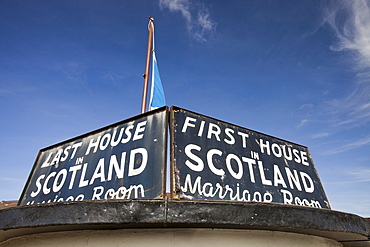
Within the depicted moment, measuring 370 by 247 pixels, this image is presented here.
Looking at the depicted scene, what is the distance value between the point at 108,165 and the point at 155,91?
4904mm

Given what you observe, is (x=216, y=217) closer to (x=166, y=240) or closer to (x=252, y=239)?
(x=166, y=240)

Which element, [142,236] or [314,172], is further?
[314,172]

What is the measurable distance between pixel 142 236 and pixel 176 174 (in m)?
0.61

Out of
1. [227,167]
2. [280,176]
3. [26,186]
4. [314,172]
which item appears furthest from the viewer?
[314,172]

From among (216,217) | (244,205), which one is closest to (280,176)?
(244,205)

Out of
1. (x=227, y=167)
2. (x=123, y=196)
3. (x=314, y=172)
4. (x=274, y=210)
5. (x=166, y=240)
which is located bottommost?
(x=166, y=240)

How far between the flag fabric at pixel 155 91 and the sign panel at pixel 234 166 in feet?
13.3

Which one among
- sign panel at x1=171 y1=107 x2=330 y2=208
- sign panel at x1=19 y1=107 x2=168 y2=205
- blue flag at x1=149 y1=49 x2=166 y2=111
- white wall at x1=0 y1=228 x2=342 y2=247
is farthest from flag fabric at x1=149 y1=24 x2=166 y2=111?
white wall at x1=0 y1=228 x2=342 y2=247

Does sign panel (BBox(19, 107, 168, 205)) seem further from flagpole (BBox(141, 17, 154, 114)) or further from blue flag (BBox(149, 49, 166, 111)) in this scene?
blue flag (BBox(149, 49, 166, 111))

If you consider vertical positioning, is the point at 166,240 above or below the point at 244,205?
below

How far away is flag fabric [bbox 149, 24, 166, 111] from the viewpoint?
280 inches

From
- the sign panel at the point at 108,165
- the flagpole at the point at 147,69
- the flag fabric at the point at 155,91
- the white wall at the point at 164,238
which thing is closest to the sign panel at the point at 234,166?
the sign panel at the point at 108,165

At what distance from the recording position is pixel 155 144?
2527 mm

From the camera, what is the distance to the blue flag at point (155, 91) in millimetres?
7117
